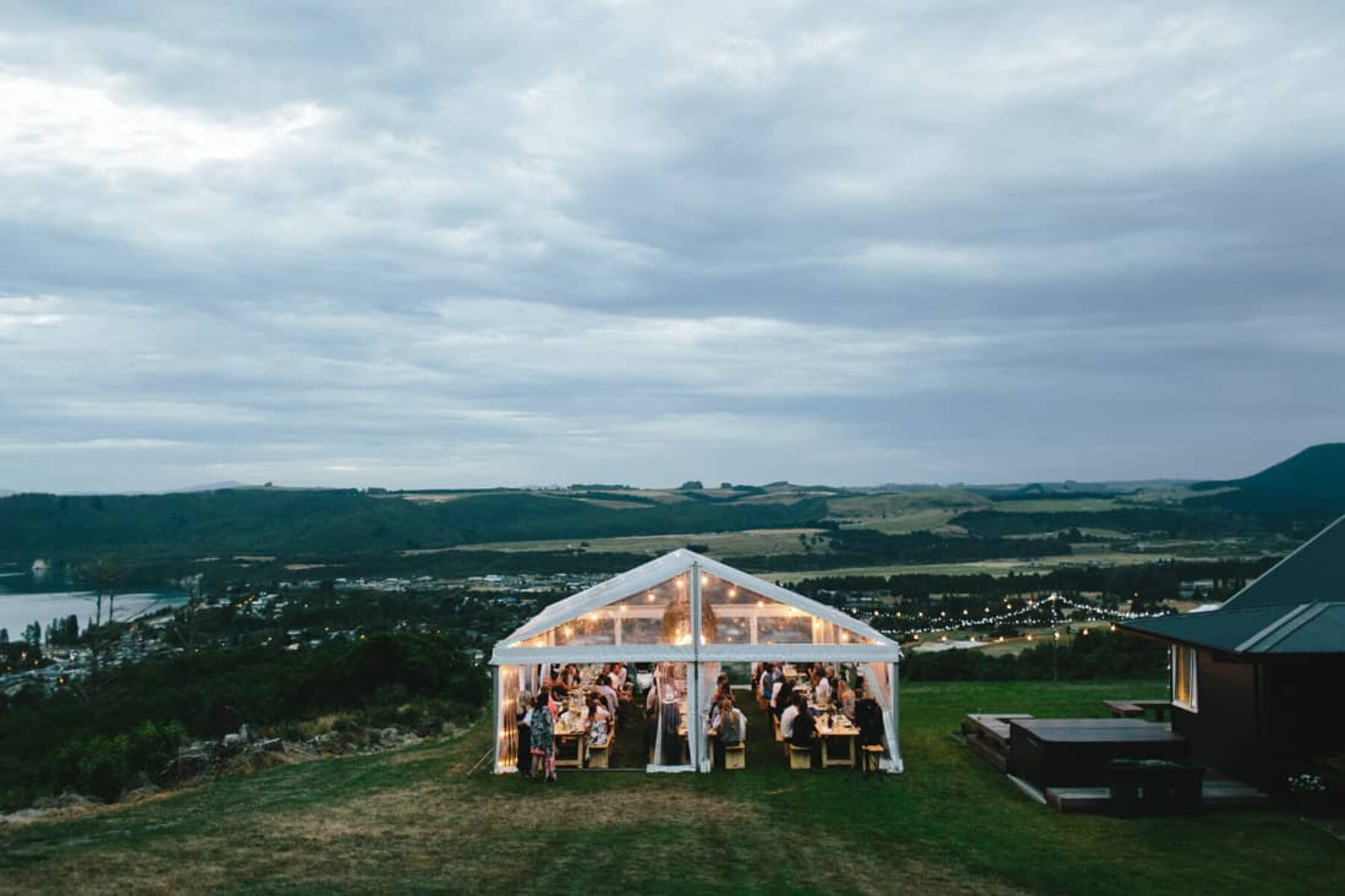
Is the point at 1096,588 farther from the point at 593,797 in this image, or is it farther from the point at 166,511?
the point at 166,511

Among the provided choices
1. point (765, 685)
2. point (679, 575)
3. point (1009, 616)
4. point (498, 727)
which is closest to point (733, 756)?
point (679, 575)

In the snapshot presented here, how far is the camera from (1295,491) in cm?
11044

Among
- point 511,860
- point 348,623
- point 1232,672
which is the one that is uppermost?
point 1232,672

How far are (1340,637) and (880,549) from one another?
7343 cm

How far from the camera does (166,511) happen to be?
112875 millimetres

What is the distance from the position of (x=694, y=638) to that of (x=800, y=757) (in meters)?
2.08

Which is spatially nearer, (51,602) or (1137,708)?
(1137,708)

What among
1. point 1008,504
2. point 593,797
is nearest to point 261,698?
point 593,797

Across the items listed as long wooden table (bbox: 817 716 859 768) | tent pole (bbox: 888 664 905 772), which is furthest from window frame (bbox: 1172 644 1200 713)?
long wooden table (bbox: 817 716 859 768)

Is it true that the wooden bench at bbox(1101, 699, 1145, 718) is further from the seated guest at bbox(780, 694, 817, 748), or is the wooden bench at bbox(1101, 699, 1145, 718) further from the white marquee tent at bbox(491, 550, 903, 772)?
the seated guest at bbox(780, 694, 817, 748)

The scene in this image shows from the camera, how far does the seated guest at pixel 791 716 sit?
13211 mm

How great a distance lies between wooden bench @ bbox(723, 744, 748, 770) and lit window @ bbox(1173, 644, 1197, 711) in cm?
571

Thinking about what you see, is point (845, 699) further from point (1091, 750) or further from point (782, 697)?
point (1091, 750)

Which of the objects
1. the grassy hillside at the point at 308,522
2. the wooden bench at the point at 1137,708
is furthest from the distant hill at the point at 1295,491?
the wooden bench at the point at 1137,708
